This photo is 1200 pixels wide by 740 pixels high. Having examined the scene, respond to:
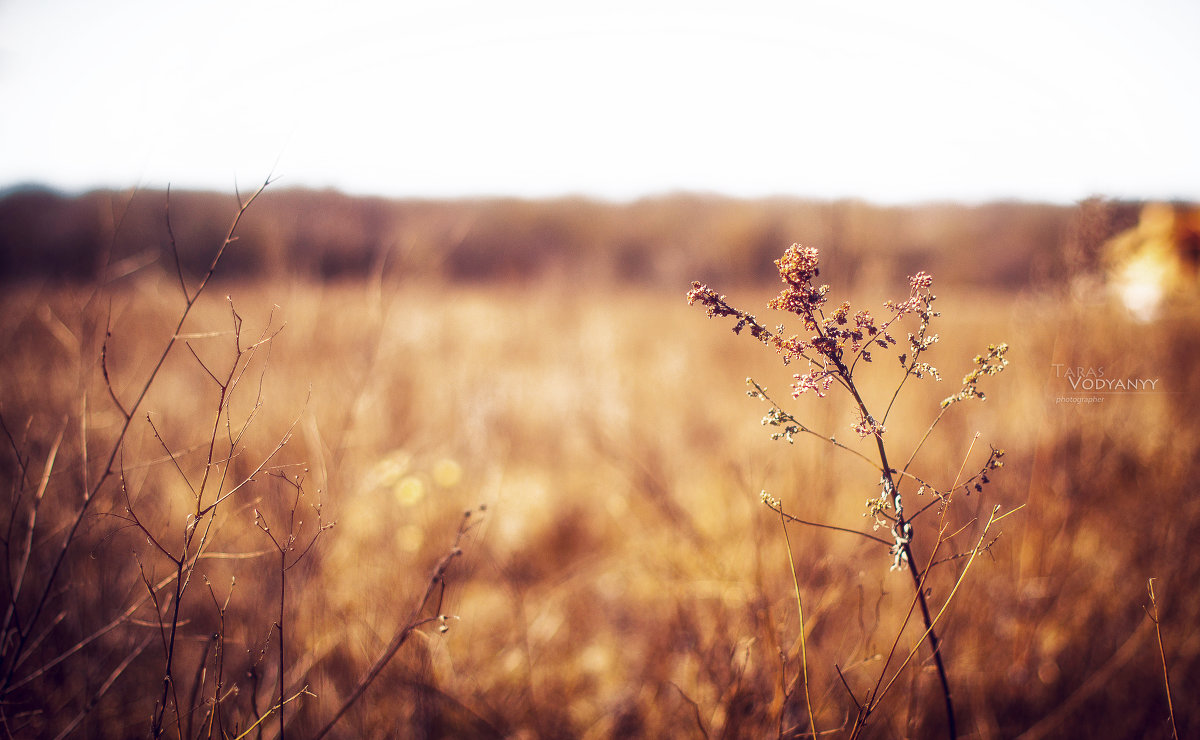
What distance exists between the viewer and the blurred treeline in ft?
6.13

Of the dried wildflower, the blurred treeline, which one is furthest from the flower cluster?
the blurred treeline

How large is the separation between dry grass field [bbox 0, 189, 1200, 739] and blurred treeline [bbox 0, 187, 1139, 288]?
161 mm

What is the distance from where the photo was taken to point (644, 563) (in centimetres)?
265

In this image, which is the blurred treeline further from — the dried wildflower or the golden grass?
the dried wildflower

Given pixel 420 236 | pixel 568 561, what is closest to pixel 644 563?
pixel 568 561

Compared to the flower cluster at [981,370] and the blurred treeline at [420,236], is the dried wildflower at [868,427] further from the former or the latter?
the blurred treeline at [420,236]

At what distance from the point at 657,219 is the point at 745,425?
14.0 ft

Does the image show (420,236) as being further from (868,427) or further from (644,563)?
(868,427)

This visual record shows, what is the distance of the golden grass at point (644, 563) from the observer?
A: 1.76m

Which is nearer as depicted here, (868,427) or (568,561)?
(868,427)

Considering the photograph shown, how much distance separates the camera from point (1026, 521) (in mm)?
2375

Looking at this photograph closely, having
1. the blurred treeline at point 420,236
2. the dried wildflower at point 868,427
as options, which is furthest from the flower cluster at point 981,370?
the blurred treeline at point 420,236

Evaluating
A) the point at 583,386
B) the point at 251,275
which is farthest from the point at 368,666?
the point at 583,386

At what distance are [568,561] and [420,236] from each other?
253cm
